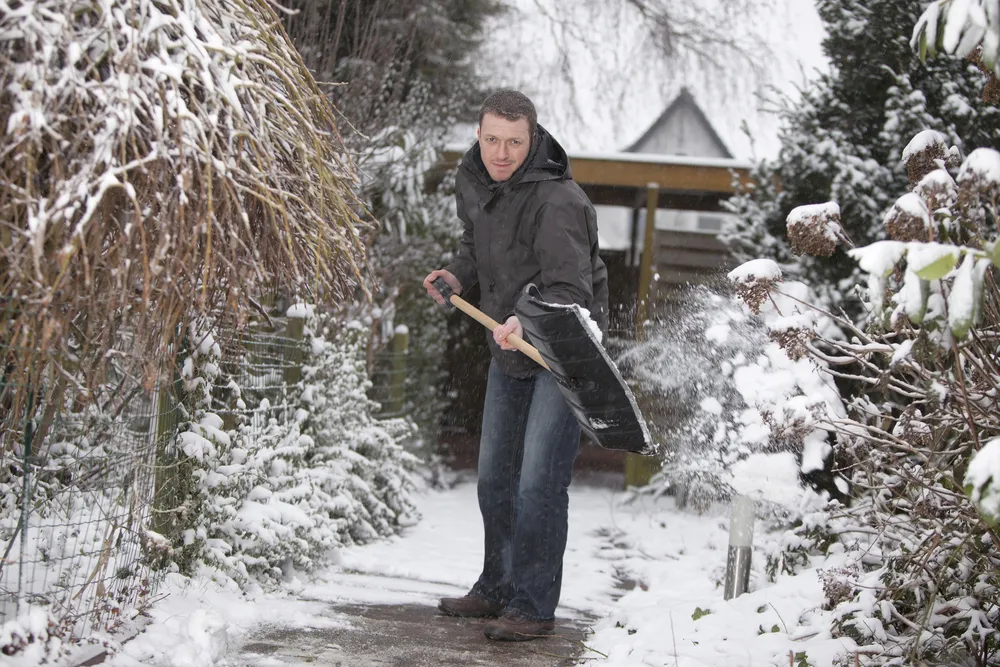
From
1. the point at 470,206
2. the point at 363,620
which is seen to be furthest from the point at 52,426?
the point at 470,206

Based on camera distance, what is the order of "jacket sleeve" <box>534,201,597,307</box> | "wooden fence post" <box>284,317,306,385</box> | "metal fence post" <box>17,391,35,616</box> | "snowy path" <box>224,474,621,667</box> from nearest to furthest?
"metal fence post" <box>17,391,35,616</box>
"snowy path" <box>224,474,621,667</box>
"jacket sleeve" <box>534,201,597,307</box>
"wooden fence post" <box>284,317,306,385</box>

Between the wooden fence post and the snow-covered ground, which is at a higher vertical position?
the wooden fence post

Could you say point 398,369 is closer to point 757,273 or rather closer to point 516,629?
point 516,629

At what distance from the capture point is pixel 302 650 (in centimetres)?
288

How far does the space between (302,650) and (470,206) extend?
1.57 meters

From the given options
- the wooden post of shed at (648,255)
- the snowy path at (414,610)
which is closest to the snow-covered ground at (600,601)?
the snowy path at (414,610)

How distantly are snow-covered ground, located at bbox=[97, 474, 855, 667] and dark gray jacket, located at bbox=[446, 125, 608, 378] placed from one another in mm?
966

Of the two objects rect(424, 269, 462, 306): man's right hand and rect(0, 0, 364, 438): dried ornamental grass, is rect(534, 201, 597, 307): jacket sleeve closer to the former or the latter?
rect(424, 269, 462, 306): man's right hand

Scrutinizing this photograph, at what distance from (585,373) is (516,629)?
2.84 ft

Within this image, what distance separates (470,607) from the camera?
3510mm

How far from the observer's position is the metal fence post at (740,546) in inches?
140

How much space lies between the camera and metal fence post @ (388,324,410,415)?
6941mm

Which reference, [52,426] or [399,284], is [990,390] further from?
[399,284]

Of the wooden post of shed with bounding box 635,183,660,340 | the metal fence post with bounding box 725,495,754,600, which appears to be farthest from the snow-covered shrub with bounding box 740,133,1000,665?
the wooden post of shed with bounding box 635,183,660,340
